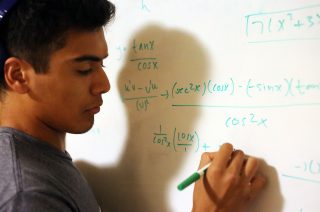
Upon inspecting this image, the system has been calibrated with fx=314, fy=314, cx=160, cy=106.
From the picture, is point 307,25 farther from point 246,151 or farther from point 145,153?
point 145,153

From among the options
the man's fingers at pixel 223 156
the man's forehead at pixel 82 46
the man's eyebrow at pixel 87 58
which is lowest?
the man's fingers at pixel 223 156

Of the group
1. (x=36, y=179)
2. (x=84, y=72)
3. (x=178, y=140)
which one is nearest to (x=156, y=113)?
(x=178, y=140)

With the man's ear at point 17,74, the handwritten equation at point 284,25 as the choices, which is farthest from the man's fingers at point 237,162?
the man's ear at point 17,74

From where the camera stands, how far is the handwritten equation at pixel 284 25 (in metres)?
0.54

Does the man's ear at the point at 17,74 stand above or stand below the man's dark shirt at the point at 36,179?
above

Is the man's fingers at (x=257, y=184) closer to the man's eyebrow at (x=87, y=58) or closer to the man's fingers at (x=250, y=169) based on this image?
the man's fingers at (x=250, y=169)

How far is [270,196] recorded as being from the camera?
1.96ft

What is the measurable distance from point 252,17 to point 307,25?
10 centimetres

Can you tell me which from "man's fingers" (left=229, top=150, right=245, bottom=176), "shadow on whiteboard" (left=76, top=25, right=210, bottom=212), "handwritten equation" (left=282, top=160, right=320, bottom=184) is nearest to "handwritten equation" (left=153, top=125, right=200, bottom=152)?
"shadow on whiteboard" (left=76, top=25, right=210, bottom=212)

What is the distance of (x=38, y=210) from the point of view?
0.51 metres

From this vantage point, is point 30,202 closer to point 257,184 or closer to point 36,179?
point 36,179

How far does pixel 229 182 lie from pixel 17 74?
1.56ft

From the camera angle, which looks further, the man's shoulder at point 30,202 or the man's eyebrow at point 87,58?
the man's eyebrow at point 87,58

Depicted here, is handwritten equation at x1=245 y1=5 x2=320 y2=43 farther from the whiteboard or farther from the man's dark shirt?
the man's dark shirt
